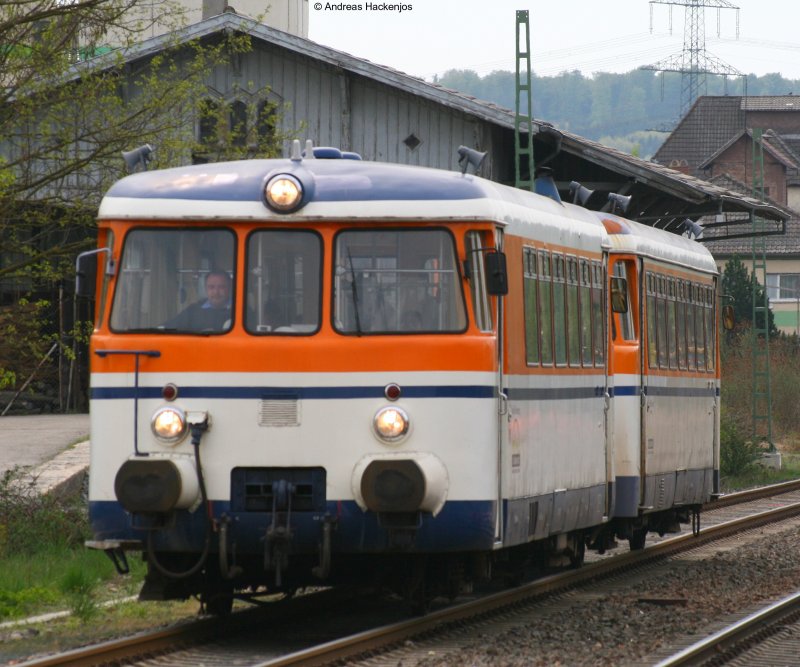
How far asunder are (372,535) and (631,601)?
3485 mm

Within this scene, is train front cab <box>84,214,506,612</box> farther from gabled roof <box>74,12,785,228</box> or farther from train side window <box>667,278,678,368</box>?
gabled roof <box>74,12,785,228</box>

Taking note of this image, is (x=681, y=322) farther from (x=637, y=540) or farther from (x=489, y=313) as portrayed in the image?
(x=489, y=313)

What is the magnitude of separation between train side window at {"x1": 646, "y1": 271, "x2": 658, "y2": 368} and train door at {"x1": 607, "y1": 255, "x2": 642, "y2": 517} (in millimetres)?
392

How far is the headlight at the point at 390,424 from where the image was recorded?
394 inches

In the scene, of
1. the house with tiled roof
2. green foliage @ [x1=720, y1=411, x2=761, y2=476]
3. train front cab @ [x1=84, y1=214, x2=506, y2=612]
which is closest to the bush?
train front cab @ [x1=84, y1=214, x2=506, y2=612]

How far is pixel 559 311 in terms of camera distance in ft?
41.0

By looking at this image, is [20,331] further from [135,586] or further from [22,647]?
[22,647]

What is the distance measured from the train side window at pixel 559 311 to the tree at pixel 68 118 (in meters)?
4.92

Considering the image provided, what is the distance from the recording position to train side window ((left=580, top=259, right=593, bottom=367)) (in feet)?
43.1

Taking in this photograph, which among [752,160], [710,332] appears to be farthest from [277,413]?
[752,160]

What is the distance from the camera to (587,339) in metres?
13.3

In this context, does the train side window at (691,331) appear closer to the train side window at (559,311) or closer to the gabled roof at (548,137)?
the train side window at (559,311)

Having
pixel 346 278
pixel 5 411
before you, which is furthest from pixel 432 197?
pixel 5 411

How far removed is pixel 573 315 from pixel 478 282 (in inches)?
102
